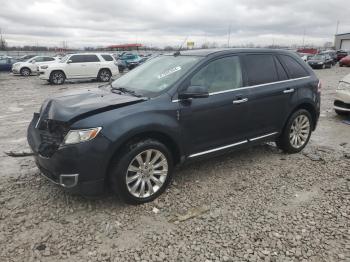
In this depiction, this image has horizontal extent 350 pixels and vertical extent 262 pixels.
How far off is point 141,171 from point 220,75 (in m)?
1.70

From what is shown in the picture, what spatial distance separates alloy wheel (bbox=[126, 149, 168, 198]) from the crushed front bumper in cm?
34

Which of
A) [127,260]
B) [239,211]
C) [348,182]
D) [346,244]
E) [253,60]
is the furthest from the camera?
[253,60]

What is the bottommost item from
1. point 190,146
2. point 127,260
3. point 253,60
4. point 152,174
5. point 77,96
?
point 127,260

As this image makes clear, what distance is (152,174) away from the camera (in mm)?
3867

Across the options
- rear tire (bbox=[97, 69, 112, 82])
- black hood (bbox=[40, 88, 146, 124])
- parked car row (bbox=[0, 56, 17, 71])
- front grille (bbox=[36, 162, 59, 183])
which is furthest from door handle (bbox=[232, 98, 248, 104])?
parked car row (bbox=[0, 56, 17, 71])

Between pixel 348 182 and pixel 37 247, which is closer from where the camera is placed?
pixel 37 247

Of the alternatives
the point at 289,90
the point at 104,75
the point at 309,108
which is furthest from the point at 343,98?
the point at 104,75

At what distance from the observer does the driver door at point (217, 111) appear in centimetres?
409

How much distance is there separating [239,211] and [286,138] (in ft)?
6.91

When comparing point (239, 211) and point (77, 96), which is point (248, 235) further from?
point (77, 96)

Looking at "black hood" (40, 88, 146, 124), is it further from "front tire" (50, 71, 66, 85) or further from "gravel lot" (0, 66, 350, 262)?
"front tire" (50, 71, 66, 85)

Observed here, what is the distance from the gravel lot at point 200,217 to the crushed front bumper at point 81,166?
1.25ft

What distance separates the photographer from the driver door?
13.4 feet

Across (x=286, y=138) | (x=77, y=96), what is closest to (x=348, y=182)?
(x=286, y=138)
